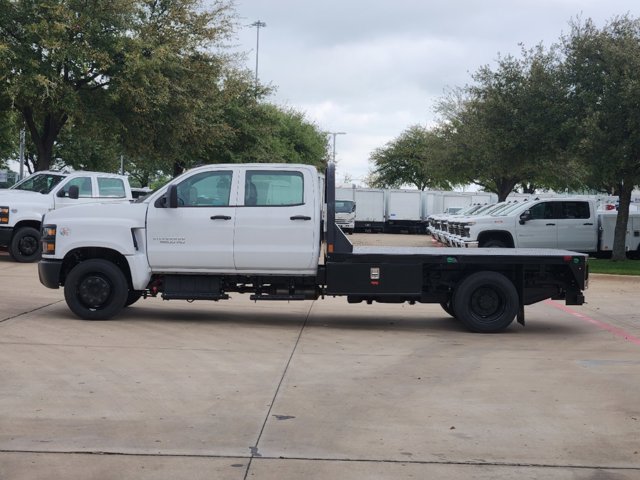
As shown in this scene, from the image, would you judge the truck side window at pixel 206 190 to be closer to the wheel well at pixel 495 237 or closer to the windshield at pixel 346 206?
the wheel well at pixel 495 237

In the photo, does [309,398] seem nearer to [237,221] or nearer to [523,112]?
[237,221]

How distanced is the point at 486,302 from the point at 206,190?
403 cm

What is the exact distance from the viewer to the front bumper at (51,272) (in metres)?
12.2

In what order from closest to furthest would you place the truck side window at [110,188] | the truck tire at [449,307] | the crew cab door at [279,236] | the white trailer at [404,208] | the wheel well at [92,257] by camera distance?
the crew cab door at [279,236] → the wheel well at [92,257] → the truck tire at [449,307] → the truck side window at [110,188] → the white trailer at [404,208]

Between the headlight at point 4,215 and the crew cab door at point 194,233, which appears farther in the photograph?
the headlight at point 4,215

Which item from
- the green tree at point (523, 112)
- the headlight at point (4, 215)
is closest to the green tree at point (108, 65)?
the headlight at point (4, 215)

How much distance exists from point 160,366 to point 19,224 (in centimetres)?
1281

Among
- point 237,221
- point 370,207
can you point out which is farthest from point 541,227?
point 370,207

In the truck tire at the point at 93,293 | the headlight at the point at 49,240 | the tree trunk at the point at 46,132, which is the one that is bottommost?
the truck tire at the point at 93,293

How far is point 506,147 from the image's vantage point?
26688mm

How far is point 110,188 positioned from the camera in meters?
22.0

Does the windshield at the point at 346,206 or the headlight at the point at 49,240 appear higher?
the windshield at the point at 346,206

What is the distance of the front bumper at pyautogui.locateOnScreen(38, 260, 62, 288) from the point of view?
12.2 meters

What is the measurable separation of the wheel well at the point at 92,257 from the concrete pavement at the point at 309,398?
700mm
